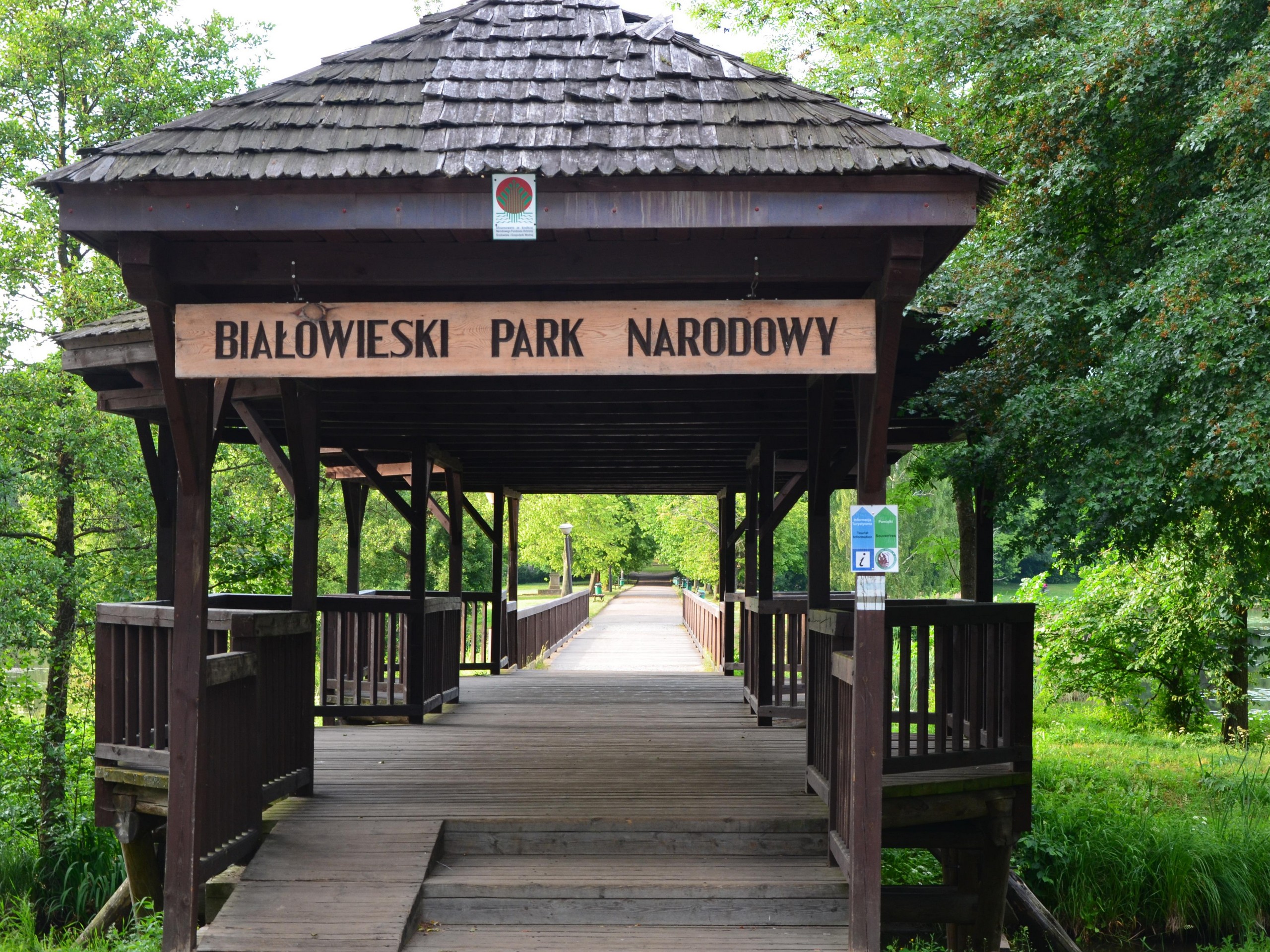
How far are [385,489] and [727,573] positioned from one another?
20.4ft

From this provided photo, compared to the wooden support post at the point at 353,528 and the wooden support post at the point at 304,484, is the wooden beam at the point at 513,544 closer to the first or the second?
the wooden support post at the point at 353,528

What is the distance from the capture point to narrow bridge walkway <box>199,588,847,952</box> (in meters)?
4.86

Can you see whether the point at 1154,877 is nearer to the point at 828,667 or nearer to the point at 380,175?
the point at 828,667

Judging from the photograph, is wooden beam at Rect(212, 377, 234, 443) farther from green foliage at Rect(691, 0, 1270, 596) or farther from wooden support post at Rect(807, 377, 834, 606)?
green foliage at Rect(691, 0, 1270, 596)

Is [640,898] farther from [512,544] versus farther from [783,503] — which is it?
[512,544]

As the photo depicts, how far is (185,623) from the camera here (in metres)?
4.84

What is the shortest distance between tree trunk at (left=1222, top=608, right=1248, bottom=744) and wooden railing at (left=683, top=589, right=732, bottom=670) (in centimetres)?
590

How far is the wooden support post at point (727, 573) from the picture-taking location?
1362 cm

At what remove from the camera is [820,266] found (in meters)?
4.86

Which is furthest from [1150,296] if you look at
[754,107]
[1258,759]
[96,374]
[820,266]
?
[1258,759]

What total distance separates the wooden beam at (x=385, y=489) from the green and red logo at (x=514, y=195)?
4.76m

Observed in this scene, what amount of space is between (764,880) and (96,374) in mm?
5551

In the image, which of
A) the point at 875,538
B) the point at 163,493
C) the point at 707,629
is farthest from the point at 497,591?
the point at 875,538

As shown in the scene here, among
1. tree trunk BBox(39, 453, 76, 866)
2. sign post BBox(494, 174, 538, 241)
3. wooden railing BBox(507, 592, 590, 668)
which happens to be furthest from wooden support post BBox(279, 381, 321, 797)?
wooden railing BBox(507, 592, 590, 668)
